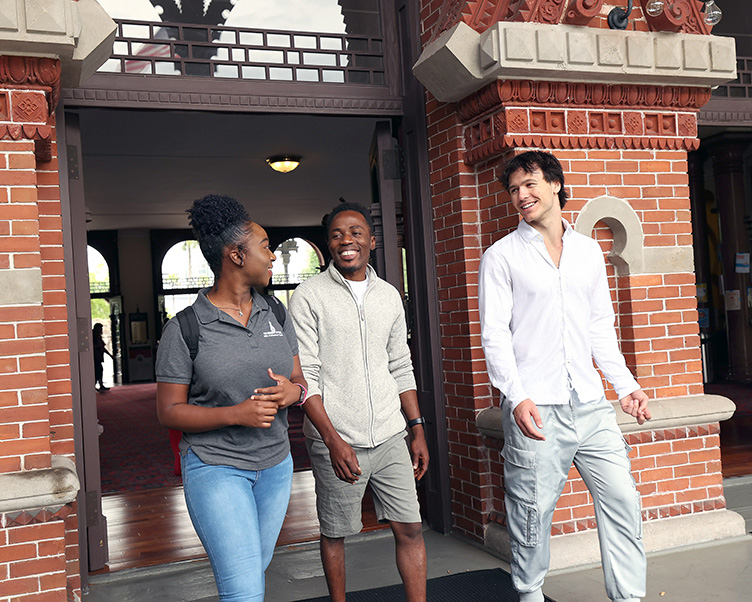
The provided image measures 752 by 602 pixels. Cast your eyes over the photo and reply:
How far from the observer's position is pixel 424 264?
4.83m

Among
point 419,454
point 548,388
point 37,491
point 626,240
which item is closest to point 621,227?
point 626,240

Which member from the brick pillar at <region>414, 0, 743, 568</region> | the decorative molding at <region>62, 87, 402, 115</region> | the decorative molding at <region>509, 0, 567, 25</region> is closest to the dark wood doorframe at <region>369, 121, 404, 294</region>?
the decorative molding at <region>62, 87, 402, 115</region>

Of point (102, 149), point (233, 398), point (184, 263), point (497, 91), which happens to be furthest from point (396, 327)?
point (184, 263)

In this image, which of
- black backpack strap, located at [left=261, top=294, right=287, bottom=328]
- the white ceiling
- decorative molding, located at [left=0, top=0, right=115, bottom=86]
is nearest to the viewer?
black backpack strap, located at [left=261, top=294, right=287, bottom=328]

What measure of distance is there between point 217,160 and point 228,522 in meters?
9.99

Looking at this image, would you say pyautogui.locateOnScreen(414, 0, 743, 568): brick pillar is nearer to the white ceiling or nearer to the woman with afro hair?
the woman with afro hair

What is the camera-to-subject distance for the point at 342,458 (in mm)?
2900

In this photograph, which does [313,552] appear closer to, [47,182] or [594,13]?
[47,182]

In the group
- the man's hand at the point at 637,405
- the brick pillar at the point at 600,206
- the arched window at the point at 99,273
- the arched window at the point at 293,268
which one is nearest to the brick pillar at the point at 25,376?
the brick pillar at the point at 600,206

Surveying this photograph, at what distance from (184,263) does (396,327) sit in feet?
63.9

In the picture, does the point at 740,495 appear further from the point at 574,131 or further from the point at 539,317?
the point at 539,317

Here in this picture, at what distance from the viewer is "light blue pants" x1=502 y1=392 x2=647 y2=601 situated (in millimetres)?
2973

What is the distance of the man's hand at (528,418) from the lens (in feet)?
9.15

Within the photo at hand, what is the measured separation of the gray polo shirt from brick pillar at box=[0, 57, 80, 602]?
4.07 ft
